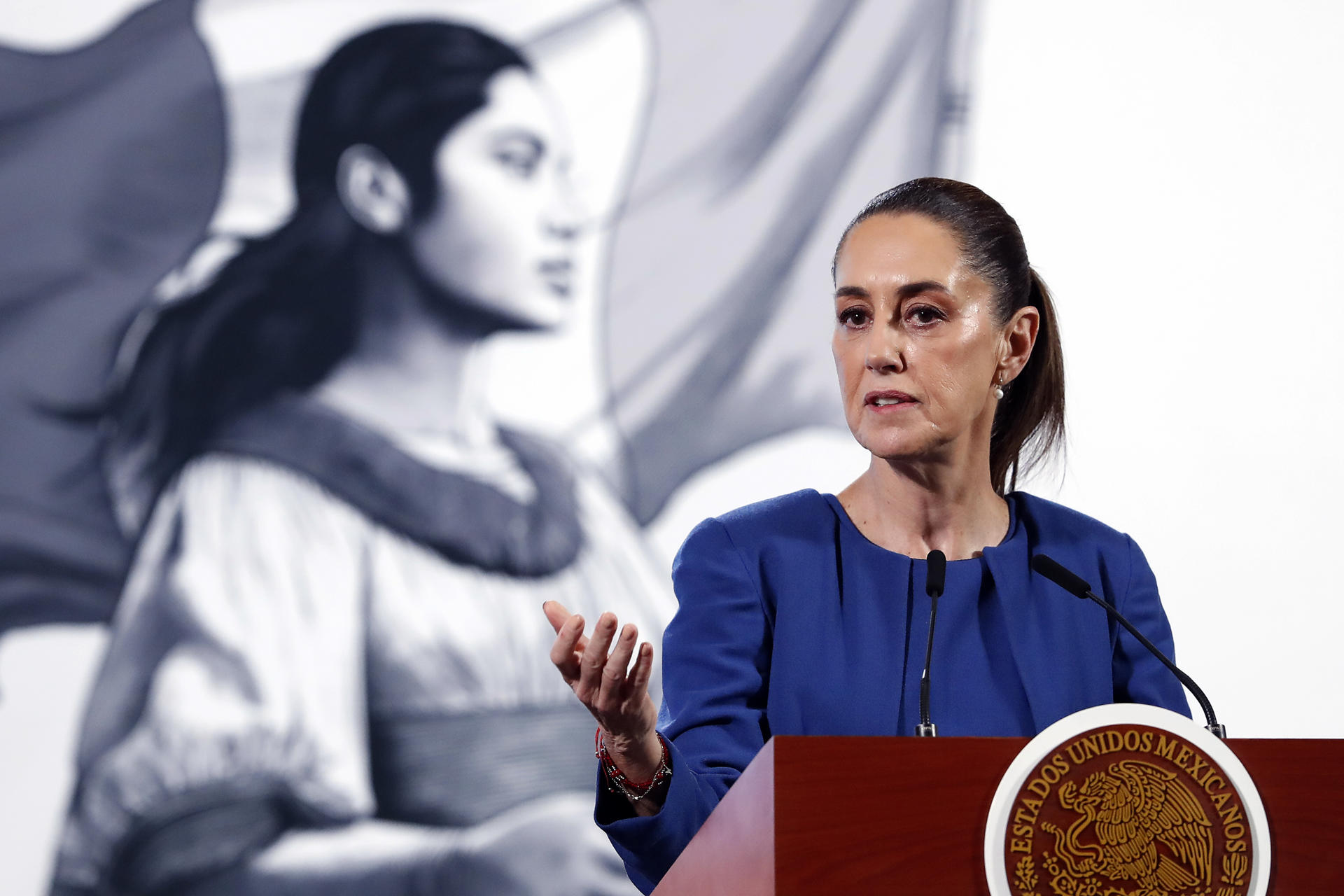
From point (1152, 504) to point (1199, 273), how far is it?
1.77ft

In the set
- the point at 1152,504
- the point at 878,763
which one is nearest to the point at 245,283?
the point at 1152,504

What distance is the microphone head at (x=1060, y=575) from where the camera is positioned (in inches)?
49.6

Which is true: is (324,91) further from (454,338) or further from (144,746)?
(144,746)

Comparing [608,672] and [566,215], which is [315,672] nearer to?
[566,215]

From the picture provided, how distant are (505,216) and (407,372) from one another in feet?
1.29

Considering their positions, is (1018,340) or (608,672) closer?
(608,672)

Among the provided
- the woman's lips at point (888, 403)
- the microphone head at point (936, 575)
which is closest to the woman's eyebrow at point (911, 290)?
the woman's lips at point (888, 403)

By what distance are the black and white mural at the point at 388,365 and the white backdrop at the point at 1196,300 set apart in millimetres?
158

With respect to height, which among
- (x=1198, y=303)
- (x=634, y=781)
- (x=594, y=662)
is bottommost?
(x=634, y=781)

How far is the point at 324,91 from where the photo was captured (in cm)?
282

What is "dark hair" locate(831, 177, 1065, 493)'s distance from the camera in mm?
1656

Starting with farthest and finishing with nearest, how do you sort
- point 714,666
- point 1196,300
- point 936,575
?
point 1196,300 < point 714,666 < point 936,575

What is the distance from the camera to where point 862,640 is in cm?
155

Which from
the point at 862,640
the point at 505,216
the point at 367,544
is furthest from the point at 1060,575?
the point at 505,216
